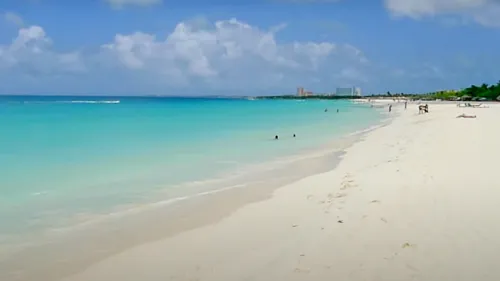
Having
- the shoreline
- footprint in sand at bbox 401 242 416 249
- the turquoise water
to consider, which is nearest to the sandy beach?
footprint in sand at bbox 401 242 416 249

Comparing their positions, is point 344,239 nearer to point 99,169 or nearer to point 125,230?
point 125,230

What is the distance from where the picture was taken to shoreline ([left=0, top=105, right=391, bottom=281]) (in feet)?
15.2

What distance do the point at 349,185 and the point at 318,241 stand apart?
→ 321 centimetres

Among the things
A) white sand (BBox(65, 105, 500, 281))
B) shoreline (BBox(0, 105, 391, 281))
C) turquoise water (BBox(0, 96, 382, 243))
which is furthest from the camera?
turquoise water (BBox(0, 96, 382, 243))

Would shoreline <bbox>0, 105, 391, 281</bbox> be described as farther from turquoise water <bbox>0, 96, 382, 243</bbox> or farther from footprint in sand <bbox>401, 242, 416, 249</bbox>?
footprint in sand <bbox>401, 242, 416, 249</bbox>

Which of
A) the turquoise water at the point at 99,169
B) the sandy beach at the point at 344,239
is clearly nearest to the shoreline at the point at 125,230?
the sandy beach at the point at 344,239

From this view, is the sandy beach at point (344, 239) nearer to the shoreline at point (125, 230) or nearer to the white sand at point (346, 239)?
the white sand at point (346, 239)

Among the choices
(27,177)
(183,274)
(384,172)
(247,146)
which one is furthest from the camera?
(247,146)

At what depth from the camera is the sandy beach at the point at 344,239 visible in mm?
4156

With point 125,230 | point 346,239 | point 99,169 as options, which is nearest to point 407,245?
point 346,239

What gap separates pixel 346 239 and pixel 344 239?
0.07 feet

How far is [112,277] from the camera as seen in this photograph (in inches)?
165

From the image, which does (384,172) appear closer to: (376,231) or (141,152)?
(376,231)

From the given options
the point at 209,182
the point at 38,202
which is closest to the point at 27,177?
the point at 38,202
